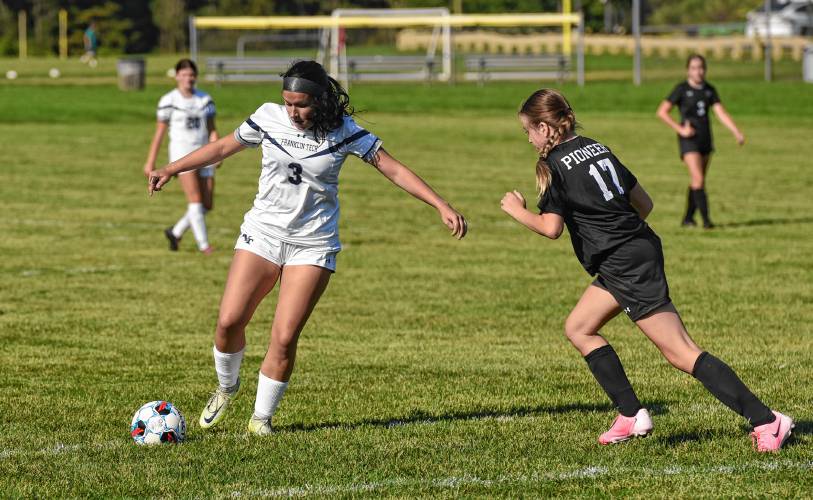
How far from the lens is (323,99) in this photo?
7250 mm

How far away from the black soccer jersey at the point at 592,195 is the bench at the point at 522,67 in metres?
44.5

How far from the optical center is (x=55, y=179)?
79.9 ft

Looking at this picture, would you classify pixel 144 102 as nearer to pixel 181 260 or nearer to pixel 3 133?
pixel 3 133

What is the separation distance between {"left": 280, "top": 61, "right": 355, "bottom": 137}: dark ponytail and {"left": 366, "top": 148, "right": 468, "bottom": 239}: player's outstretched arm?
0.30m

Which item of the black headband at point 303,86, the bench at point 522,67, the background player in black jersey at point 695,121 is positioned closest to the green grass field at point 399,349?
the background player in black jersey at point 695,121

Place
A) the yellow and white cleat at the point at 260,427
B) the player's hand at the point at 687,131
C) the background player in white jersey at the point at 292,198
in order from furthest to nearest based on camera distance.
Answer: the player's hand at the point at 687,131 → the yellow and white cleat at the point at 260,427 → the background player in white jersey at the point at 292,198

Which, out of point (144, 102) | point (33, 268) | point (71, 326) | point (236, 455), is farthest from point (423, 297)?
point (144, 102)

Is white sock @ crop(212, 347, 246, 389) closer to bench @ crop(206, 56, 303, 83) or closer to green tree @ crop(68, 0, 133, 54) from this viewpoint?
bench @ crop(206, 56, 303, 83)

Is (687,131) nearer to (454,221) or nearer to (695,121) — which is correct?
(695,121)

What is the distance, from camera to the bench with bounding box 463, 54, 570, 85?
51844mm

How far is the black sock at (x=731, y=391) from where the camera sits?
6.93m

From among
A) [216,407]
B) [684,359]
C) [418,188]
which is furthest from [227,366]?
[684,359]

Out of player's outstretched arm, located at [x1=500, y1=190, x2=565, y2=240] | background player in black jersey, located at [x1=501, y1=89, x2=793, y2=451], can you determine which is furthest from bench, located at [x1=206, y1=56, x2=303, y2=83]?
player's outstretched arm, located at [x1=500, y1=190, x2=565, y2=240]

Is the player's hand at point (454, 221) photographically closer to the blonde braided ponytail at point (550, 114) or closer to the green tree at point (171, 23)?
the blonde braided ponytail at point (550, 114)
